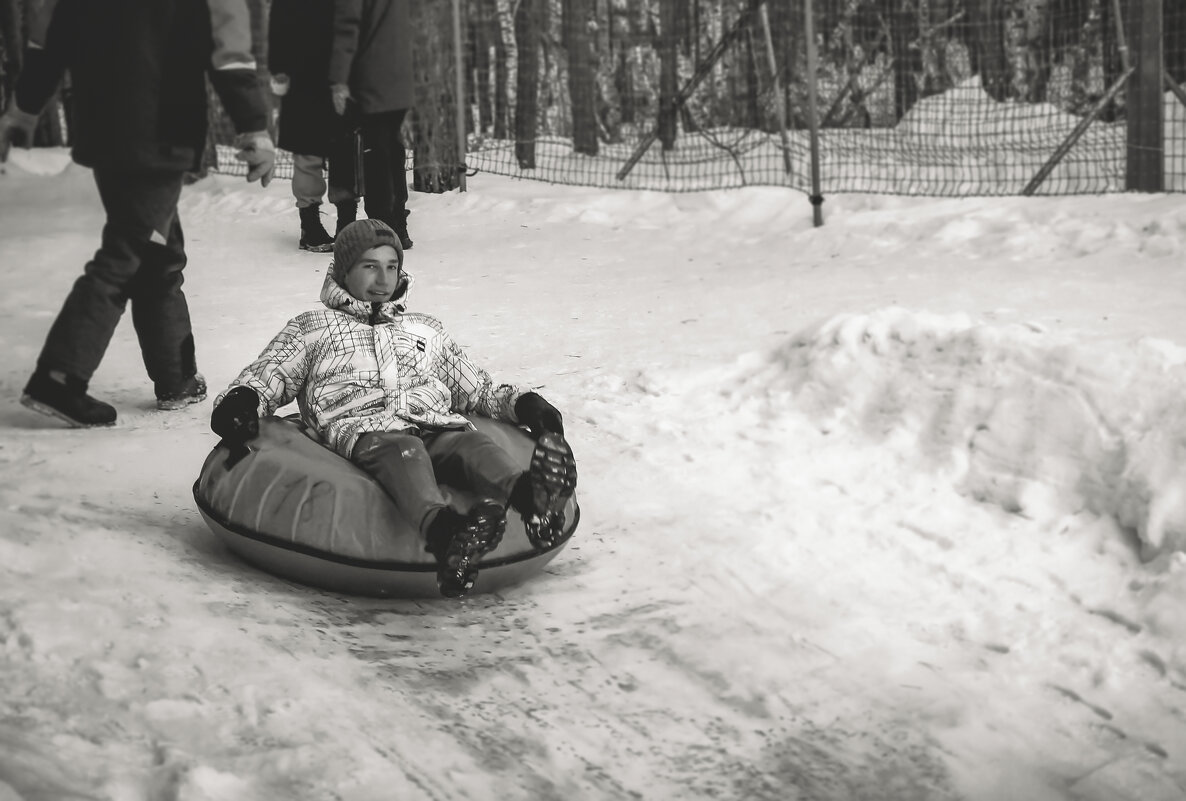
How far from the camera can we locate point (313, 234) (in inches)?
356

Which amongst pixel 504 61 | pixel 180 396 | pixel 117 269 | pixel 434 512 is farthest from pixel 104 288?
pixel 504 61

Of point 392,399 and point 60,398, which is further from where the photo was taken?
point 60,398

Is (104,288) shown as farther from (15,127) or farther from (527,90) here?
(527,90)

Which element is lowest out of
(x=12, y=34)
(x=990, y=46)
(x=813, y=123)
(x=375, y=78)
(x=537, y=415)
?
(x=537, y=415)

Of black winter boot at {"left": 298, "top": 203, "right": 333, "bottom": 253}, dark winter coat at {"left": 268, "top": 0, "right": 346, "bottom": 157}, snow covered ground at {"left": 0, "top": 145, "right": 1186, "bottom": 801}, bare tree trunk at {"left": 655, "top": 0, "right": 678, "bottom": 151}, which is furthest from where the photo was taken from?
bare tree trunk at {"left": 655, "top": 0, "right": 678, "bottom": 151}

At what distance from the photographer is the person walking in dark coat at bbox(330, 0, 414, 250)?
7.71 metres

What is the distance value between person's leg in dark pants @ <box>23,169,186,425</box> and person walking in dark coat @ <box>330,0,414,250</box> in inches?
106

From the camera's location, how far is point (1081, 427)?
466 centimetres

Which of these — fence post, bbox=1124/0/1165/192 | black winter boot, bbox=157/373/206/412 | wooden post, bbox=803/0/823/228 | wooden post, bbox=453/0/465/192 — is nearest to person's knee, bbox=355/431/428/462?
black winter boot, bbox=157/373/206/412

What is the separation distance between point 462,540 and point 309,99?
5274mm

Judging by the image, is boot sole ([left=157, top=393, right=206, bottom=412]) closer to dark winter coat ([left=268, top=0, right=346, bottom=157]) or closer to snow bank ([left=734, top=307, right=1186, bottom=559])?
snow bank ([left=734, top=307, right=1186, bottom=559])

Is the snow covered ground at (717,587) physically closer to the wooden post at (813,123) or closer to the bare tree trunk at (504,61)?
the wooden post at (813,123)

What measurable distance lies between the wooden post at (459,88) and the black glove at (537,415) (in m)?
6.85

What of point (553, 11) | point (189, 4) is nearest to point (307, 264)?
point (189, 4)
